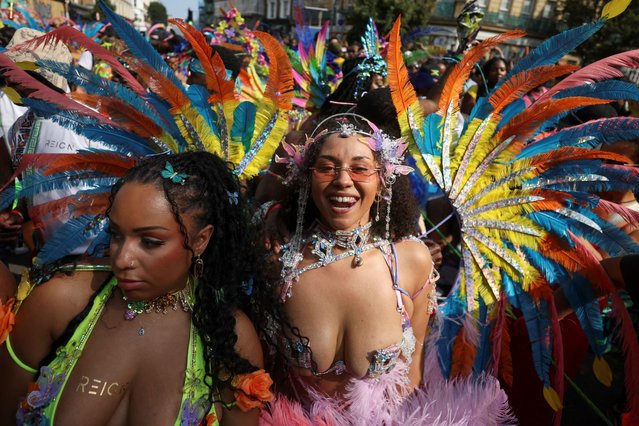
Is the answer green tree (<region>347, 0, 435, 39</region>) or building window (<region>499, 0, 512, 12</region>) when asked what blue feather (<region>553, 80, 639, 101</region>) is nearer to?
green tree (<region>347, 0, 435, 39</region>)

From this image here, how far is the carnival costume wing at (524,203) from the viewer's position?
70.3 inches

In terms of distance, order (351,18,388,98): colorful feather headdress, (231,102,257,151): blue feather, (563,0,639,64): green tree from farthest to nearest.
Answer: (563,0,639,64): green tree < (351,18,388,98): colorful feather headdress < (231,102,257,151): blue feather

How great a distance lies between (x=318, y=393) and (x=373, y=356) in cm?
29

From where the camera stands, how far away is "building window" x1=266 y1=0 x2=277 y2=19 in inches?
2134

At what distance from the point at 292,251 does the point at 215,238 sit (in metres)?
0.37

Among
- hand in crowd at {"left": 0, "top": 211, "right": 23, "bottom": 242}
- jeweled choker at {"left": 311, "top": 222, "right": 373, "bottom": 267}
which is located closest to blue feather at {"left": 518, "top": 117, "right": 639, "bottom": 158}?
jeweled choker at {"left": 311, "top": 222, "right": 373, "bottom": 267}

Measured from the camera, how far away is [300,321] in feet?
5.23

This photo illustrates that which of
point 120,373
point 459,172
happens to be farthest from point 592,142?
point 120,373

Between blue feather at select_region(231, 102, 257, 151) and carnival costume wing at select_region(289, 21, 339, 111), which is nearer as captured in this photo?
blue feather at select_region(231, 102, 257, 151)

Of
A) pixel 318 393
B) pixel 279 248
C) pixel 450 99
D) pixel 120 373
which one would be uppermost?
pixel 450 99

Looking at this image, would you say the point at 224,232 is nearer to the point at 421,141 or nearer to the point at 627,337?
the point at 421,141

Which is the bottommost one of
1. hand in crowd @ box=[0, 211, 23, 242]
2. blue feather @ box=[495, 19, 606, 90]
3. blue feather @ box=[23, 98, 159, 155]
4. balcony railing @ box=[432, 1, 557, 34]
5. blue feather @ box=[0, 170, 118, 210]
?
hand in crowd @ box=[0, 211, 23, 242]

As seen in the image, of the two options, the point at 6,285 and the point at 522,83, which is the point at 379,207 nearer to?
A: the point at 522,83

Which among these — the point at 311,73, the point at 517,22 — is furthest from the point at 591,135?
the point at 517,22
